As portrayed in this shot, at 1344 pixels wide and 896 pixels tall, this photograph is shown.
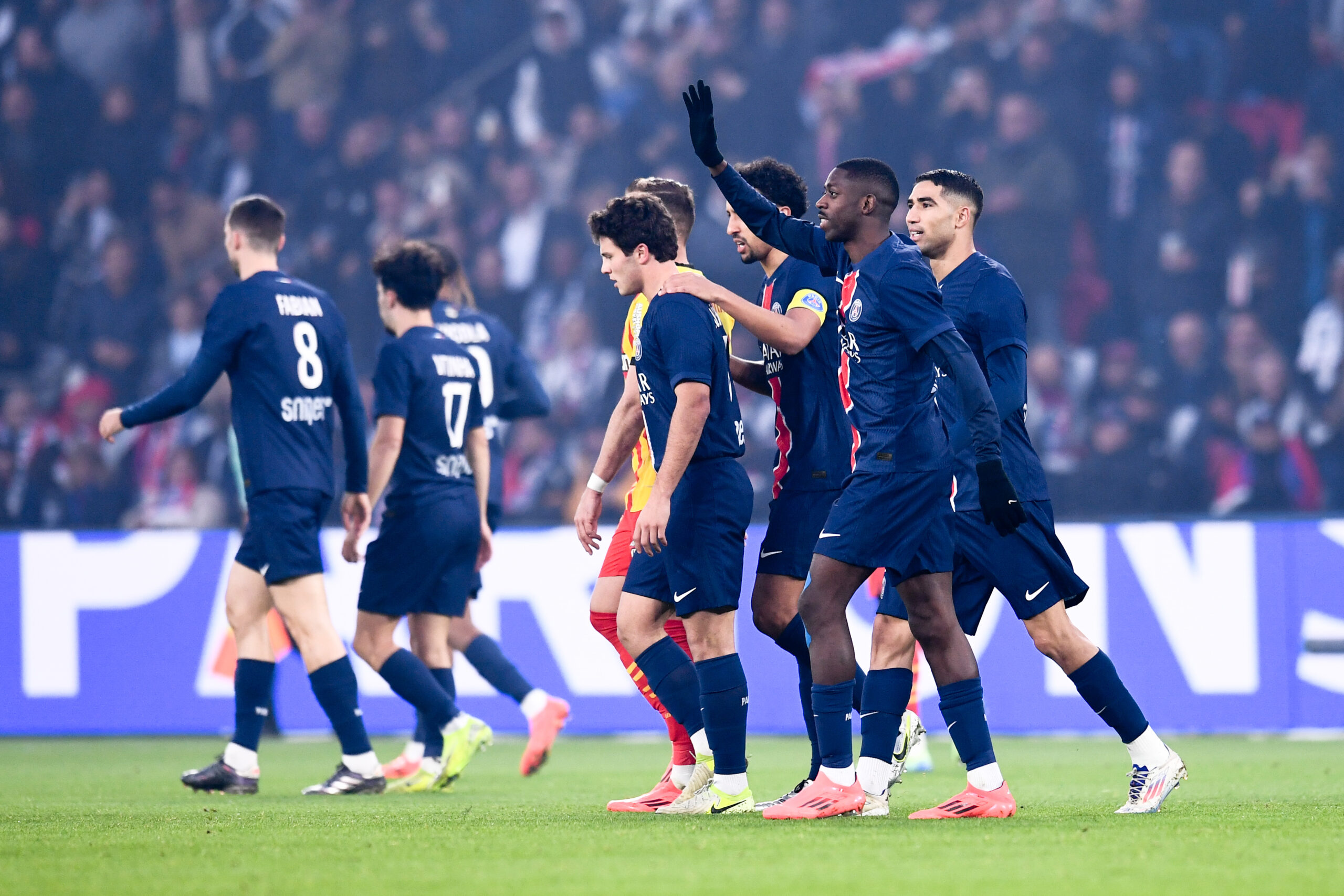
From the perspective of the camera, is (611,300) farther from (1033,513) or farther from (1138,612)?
(1033,513)

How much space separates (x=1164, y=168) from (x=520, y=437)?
554 cm

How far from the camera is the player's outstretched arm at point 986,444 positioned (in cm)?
465

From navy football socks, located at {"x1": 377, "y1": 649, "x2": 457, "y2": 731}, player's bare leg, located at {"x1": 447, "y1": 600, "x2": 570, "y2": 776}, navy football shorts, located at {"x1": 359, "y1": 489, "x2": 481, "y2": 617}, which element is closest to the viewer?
navy football socks, located at {"x1": 377, "y1": 649, "x2": 457, "y2": 731}

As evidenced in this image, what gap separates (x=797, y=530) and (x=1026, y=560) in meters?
0.78

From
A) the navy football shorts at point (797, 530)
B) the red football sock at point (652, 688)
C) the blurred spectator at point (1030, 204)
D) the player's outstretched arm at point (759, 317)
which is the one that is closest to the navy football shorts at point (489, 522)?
the red football sock at point (652, 688)

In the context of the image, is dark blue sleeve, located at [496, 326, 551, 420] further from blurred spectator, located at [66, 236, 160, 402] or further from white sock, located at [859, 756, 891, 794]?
blurred spectator, located at [66, 236, 160, 402]

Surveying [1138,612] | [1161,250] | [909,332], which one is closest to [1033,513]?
[909,332]

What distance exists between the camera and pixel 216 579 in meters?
9.72

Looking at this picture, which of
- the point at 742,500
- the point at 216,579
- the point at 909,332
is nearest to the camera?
the point at 909,332

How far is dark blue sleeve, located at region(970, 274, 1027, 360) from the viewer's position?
16.8 feet

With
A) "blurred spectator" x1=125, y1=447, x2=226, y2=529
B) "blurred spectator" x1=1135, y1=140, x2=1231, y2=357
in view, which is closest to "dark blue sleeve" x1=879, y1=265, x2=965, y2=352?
"blurred spectator" x1=1135, y1=140, x2=1231, y2=357

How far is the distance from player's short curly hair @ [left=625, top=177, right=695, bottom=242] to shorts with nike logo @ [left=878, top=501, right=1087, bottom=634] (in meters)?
1.51

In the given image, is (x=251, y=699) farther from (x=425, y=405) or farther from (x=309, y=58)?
(x=309, y=58)

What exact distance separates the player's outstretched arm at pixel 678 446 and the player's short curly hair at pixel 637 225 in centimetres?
58
